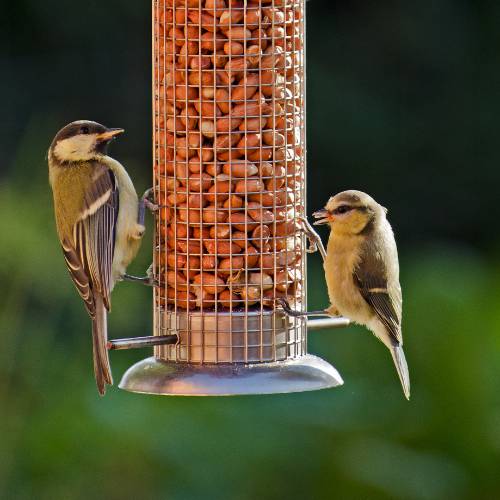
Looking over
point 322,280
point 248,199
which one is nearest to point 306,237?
point 248,199

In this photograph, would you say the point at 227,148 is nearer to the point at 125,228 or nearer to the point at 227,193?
the point at 227,193

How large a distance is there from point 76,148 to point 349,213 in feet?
4.05

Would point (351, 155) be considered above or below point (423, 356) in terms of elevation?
above

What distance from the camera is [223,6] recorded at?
6539 mm

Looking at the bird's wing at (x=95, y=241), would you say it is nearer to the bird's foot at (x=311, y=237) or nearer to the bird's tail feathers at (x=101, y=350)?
the bird's tail feathers at (x=101, y=350)

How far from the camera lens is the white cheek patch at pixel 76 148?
716 centimetres

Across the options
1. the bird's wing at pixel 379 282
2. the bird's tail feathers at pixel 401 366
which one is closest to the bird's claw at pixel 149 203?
the bird's wing at pixel 379 282

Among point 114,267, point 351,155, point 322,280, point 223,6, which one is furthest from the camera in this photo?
point 351,155

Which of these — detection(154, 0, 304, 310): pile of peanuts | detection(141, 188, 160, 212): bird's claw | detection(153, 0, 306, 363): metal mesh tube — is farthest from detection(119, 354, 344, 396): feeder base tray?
detection(141, 188, 160, 212): bird's claw

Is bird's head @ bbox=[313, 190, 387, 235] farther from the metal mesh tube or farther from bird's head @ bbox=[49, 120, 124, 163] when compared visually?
bird's head @ bbox=[49, 120, 124, 163]

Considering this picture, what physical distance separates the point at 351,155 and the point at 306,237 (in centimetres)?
509

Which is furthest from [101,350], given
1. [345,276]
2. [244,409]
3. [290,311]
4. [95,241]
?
[244,409]

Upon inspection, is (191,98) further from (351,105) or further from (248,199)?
(351,105)

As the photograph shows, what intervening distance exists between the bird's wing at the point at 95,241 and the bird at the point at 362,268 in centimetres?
90
